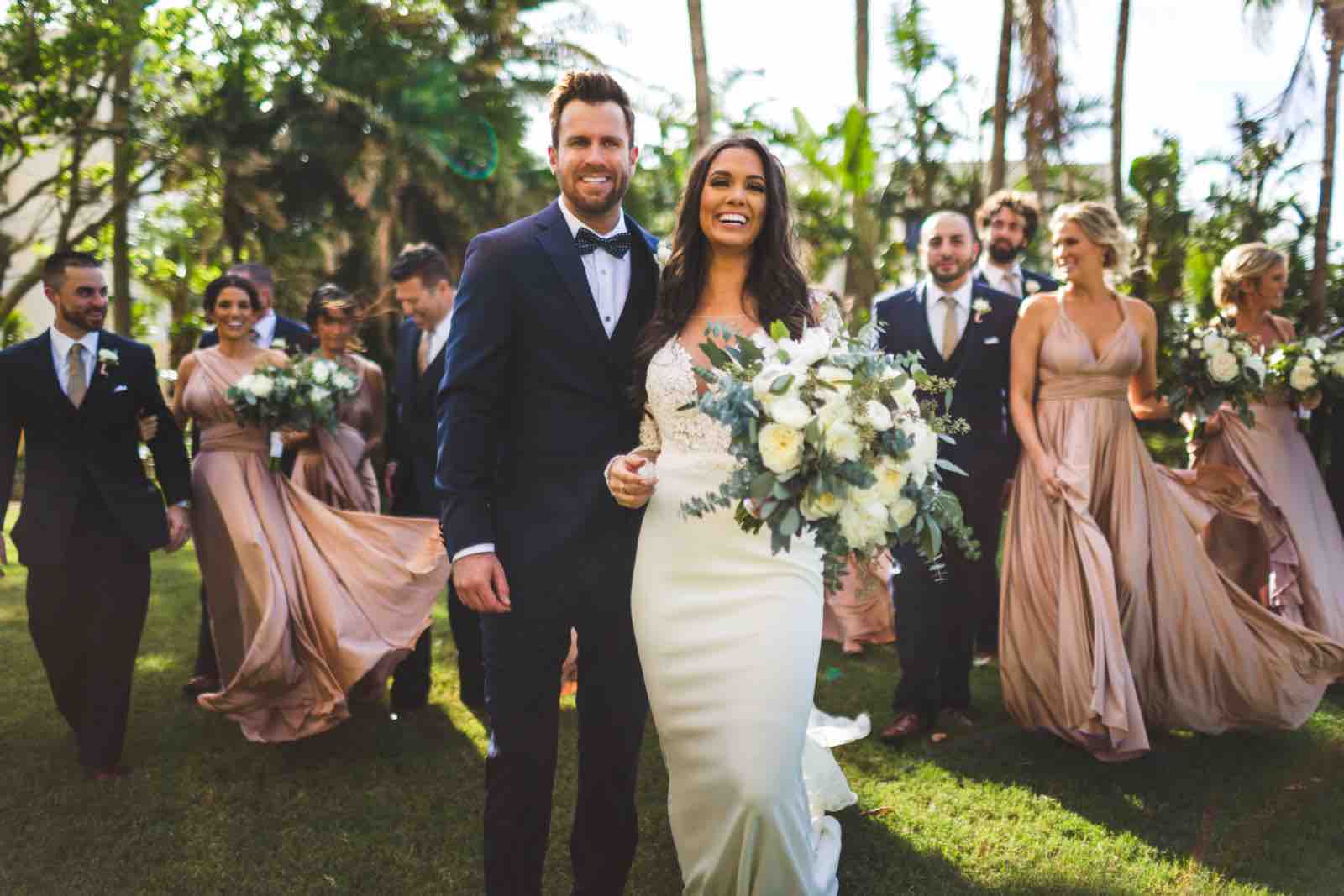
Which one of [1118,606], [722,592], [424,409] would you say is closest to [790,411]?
[722,592]

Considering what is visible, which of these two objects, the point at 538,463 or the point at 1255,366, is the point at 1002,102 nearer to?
the point at 1255,366

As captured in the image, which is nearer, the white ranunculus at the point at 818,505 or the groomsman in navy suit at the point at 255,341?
the white ranunculus at the point at 818,505

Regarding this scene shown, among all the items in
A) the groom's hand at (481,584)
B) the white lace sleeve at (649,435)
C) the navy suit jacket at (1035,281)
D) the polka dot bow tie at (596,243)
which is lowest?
the groom's hand at (481,584)

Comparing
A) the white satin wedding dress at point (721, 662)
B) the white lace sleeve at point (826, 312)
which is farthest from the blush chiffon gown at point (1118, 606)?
the white lace sleeve at point (826, 312)

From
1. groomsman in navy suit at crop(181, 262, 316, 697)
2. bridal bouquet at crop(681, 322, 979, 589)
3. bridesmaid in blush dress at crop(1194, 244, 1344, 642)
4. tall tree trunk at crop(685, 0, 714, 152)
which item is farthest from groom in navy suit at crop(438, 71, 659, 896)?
tall tree trunk at crop(685, 0, 714, 152)

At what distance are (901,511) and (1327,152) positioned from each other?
6912 mm

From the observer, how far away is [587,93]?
3367mm

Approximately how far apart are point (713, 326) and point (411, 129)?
588 inches

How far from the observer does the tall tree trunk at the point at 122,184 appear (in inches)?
601

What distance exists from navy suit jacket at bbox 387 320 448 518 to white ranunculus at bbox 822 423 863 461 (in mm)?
3639

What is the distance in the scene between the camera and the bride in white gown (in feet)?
9.59

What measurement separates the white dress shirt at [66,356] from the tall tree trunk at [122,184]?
11.4 m

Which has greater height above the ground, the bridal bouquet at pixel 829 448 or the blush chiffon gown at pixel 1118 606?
the bridal bouquet at pixel 829 448

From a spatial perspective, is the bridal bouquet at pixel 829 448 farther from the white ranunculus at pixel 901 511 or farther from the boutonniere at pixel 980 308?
the boutonniere at pixel 980 308
